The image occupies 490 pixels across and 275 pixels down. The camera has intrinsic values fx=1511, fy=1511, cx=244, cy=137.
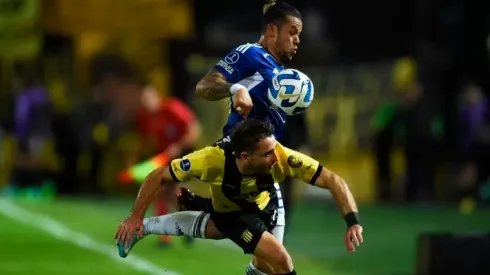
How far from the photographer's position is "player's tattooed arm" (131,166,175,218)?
11742mm

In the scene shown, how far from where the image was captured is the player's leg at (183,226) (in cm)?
1238

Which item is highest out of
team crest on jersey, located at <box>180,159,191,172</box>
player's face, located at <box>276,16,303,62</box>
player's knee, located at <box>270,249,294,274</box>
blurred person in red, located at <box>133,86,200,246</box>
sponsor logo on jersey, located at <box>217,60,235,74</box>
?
player's face, located at <box>276,16,303,62</box>

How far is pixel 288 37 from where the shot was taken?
39.8 ft

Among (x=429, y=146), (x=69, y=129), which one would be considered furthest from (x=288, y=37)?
(x=69, y=129)

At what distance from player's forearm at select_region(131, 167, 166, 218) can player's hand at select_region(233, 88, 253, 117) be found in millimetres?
983

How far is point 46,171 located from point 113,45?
2.92 metres

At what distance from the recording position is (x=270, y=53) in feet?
39.8

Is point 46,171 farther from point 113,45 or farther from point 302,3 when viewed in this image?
point 302,3

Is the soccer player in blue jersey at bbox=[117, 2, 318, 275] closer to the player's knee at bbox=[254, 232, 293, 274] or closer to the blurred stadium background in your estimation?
the player's knee at bbox=[254, 232, 293, 274]

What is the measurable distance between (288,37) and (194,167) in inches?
52.1

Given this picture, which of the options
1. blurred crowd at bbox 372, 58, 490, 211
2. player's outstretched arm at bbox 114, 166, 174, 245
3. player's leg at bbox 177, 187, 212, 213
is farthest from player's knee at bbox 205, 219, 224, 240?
blurred crowd at bbox 372, 58, 490, 211

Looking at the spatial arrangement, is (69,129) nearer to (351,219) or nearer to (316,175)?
(316,175)

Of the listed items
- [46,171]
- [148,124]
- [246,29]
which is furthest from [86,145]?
[148,124]

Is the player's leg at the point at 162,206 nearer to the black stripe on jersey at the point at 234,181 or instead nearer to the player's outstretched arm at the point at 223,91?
the black stripe on jersey at the point at 234,181
